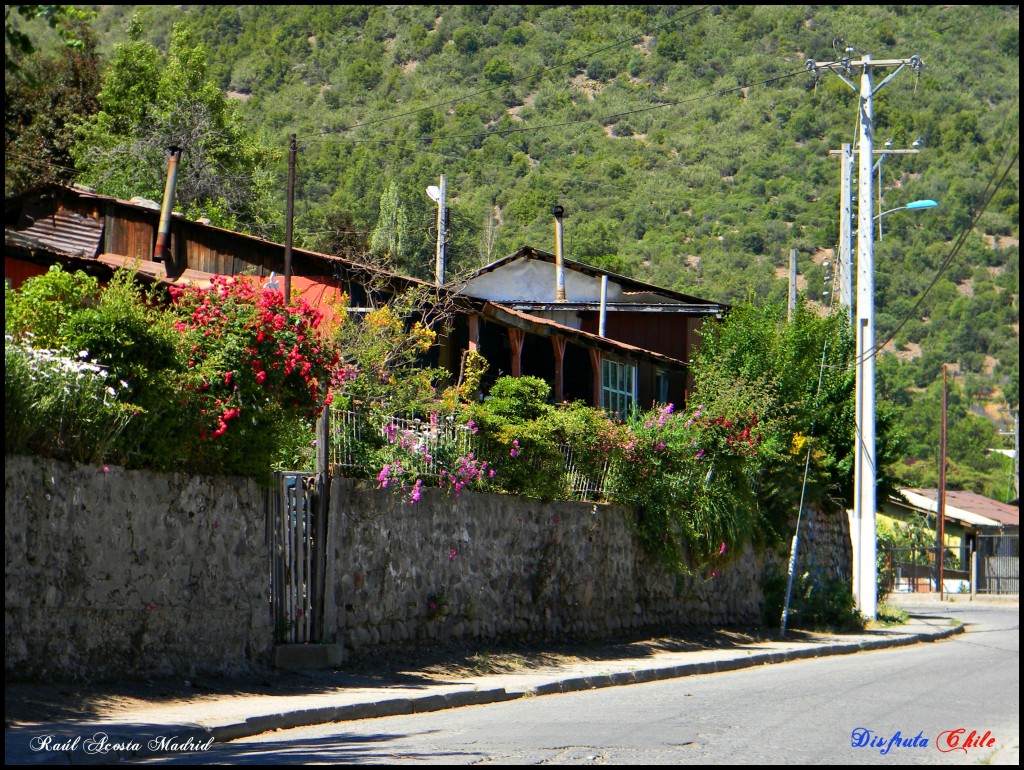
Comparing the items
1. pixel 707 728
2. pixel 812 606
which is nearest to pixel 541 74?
pixel 812 606

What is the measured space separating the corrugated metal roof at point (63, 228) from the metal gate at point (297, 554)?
52.5 feet

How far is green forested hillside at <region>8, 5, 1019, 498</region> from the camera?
80062mm

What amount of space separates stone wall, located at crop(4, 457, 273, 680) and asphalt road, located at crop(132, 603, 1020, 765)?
2.21 meters

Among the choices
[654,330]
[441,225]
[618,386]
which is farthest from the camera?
[654,330]

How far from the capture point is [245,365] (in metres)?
13.8

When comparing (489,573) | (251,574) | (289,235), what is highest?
(289,235)

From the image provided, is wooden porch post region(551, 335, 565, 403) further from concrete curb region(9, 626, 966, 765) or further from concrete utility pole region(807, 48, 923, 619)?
concrete curb region(9, 626, 966, 765)

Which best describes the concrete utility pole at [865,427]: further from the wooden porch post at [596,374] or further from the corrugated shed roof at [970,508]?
the corrugated shed roof at [970,508]

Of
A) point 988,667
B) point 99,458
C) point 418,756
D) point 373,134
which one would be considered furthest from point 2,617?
point 373,134

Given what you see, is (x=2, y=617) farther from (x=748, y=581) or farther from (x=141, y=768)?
(x=748, y=581)

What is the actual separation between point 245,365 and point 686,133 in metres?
90.6

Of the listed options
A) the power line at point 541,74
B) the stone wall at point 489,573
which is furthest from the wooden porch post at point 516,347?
the power line at point 541,74

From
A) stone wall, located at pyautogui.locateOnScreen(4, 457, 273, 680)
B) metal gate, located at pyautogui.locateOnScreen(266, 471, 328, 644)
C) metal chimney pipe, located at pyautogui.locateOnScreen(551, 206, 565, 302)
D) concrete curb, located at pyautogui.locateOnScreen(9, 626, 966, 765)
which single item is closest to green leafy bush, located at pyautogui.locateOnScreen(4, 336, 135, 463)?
stone wall, located at pyautogui.locateOnScreen(4, 457, 273, 680)

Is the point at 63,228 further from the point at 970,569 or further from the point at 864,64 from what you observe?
the point at 970,569
